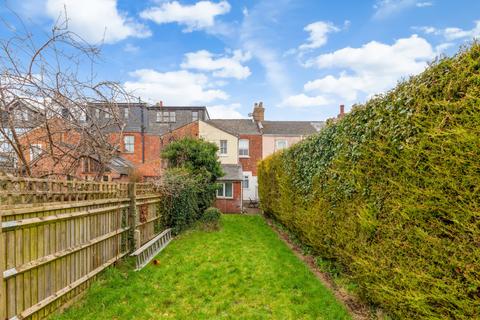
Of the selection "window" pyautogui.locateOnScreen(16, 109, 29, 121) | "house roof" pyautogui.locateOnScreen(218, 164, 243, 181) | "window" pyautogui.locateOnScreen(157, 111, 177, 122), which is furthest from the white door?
"window" pyautogui.locateOnScreen(16, 109, 29, 121)

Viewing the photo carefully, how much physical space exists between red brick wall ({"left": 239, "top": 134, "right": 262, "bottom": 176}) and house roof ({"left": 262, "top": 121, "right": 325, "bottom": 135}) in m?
1.43

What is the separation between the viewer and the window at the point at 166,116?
2727 centimetres

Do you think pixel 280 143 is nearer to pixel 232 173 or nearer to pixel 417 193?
pixel 232 173

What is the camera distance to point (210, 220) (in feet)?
42.1

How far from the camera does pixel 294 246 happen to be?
31.0ft

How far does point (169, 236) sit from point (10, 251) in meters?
7.55

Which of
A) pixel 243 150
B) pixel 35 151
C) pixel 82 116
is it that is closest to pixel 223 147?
pixel 243 150

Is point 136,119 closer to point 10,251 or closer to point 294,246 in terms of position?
point 294,246

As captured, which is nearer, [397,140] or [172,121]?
[397,140]

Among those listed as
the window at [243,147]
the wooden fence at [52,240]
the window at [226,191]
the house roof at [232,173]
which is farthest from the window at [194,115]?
the wooden fence at [52,240]

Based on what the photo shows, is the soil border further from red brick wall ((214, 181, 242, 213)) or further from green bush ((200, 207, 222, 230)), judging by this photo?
red brick wall ((214, 181, 242, 213))

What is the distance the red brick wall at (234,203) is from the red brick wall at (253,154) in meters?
6.05

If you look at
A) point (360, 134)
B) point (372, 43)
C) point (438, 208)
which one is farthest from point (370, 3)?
point (438, 208)

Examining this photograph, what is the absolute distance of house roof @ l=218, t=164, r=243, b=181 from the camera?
67.1 feet
